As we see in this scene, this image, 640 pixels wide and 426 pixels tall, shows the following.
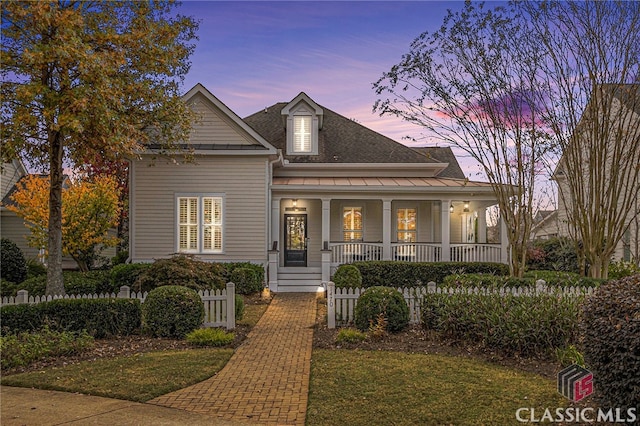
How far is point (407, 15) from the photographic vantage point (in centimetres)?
1363

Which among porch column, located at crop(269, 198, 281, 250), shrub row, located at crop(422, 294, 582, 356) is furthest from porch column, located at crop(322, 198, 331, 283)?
shrub row, located at crop(422, 294, 582, 356)

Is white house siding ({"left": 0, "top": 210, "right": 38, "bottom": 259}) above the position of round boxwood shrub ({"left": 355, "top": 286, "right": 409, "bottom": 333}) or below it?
above

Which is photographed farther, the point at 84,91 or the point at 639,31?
the point at 639,31

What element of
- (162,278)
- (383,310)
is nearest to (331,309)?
(383,310)

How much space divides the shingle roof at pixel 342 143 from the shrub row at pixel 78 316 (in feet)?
38.7

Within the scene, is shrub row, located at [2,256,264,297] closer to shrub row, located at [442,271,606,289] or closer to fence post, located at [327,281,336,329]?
fence post, located at [327,281,336,329]

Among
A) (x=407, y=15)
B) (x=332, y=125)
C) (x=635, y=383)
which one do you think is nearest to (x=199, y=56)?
(x=407, y=15)

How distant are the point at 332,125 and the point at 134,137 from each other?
1158 centimetres

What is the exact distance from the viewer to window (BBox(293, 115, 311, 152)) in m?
19.9

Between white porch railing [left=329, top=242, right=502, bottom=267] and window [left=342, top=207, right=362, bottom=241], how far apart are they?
150 centimetres

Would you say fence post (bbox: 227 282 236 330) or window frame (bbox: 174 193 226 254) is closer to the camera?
fence post (bbox: 227 282 236 330)

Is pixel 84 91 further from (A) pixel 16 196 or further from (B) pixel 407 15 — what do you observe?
(A) pixel 16 196

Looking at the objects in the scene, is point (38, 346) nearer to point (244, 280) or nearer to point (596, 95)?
point (244, 280)

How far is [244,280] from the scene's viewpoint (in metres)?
14.9
